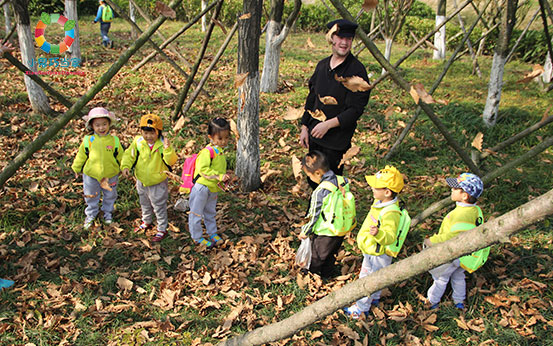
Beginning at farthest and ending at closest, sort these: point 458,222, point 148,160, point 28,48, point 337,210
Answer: point 28,48 → point 148,160 → point 337,210 → point 458,222

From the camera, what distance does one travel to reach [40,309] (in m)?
3.56

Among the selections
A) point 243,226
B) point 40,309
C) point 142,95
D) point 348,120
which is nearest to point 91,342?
point 40,309

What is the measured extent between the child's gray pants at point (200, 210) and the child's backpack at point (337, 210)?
1373 millimetres

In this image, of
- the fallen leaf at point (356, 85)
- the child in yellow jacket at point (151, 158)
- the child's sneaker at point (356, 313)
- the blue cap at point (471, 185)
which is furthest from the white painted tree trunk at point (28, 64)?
the blue cap at point (471, 185)

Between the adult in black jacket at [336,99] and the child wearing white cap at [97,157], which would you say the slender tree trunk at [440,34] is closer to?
the adult in black jacket at [336,99]

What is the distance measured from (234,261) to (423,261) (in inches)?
130

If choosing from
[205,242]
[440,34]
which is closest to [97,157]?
[205,242]

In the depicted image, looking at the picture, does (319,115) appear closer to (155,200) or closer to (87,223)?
(155,200)

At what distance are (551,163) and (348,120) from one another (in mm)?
4595

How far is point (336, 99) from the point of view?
3.96 m

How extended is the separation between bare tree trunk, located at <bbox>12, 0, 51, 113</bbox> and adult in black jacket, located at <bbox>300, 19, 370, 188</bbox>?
5.51 m

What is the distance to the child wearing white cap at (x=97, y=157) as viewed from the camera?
433 cm

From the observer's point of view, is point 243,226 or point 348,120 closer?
point 348,120

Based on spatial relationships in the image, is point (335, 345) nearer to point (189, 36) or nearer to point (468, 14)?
point (189, 36)
